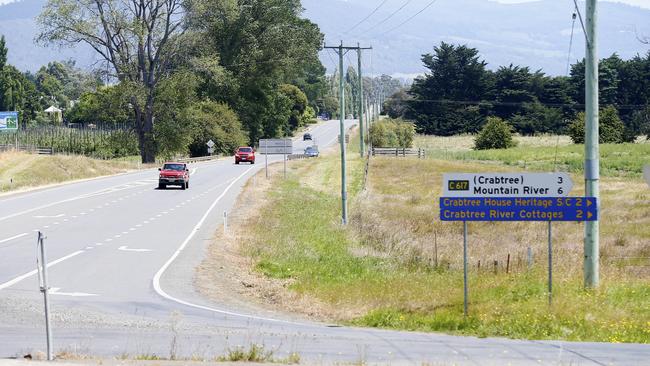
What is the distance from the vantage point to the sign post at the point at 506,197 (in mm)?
17875

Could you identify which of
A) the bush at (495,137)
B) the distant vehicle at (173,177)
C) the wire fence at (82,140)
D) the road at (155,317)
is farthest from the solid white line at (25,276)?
the bush at (495,137)

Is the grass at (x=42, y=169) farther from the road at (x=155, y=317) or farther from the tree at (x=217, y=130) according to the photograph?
the tree at (x=217, y=130)

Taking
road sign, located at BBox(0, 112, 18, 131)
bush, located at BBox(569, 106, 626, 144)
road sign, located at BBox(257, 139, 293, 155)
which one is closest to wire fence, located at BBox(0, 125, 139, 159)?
road sign, located at BBox(0, 112, 18, 131)

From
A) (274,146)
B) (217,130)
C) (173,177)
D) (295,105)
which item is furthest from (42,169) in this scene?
(295,105)

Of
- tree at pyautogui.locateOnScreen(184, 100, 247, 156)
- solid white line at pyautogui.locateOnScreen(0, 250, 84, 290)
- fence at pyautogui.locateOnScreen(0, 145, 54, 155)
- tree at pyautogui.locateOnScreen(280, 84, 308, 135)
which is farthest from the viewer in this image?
tree at pyautogui.locateOnScreen(280, 84, 308, 135)

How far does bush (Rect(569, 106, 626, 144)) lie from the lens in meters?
101

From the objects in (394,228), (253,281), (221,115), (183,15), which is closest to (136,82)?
(183,15)

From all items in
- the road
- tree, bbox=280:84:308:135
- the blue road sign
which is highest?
tree, bbox=280:84:308:135

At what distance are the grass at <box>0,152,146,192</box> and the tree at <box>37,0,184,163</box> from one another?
1280cm

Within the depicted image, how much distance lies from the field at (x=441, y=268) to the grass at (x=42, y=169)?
59.3 feet

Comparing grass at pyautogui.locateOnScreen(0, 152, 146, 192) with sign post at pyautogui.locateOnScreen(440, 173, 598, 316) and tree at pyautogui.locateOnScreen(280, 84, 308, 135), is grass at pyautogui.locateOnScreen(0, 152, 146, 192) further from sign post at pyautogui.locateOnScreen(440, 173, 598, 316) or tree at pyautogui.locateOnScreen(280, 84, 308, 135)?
tree at pyautogui.locateOnScreen(280, 84, 308, 135)

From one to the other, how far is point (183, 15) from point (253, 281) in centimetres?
6621

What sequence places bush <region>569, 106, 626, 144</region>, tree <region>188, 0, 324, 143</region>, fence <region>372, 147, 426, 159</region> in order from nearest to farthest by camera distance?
fence <region>372, 147, 426, 159</region>, bush <region>569, 106, 626, 144</region>, tree <region>188, 0, 324, 143</region>

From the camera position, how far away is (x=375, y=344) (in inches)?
558
